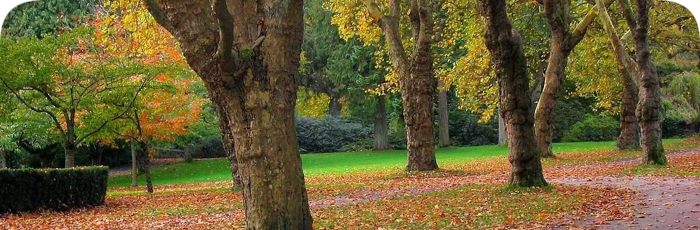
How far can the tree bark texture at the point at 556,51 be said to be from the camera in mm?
21516

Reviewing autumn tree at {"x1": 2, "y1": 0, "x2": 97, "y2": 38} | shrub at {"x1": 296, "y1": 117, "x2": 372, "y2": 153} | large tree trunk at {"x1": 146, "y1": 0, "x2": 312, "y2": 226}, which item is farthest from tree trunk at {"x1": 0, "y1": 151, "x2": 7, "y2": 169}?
large tree trunk at {"x1": 146, "y1": 0, "x2": 312, "y2": 226}

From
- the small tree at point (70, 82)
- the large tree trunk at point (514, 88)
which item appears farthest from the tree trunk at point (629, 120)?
the small tree at point (70, 82)

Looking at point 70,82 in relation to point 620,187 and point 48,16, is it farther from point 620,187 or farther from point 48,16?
point 48,16

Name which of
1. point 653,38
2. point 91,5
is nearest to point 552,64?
point 653,38

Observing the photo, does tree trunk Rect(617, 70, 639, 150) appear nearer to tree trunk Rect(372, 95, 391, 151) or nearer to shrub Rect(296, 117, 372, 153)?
tree trunk Rect(372, 95, 391, 151)

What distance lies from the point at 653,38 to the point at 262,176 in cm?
2101

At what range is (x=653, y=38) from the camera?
24750 millimetres

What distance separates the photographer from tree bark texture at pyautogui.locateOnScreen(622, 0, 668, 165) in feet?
61.5

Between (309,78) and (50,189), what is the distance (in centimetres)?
3386

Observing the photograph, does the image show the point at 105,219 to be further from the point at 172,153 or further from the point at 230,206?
the point at 172,153

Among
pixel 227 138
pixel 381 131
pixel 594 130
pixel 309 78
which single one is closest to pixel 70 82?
pixel 227 138

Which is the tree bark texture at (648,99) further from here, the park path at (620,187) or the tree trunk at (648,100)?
the park path at (620,187)

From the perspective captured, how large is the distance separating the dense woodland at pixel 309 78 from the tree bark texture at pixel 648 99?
1.4 inches

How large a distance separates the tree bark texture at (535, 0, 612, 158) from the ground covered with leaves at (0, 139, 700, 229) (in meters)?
4.02
